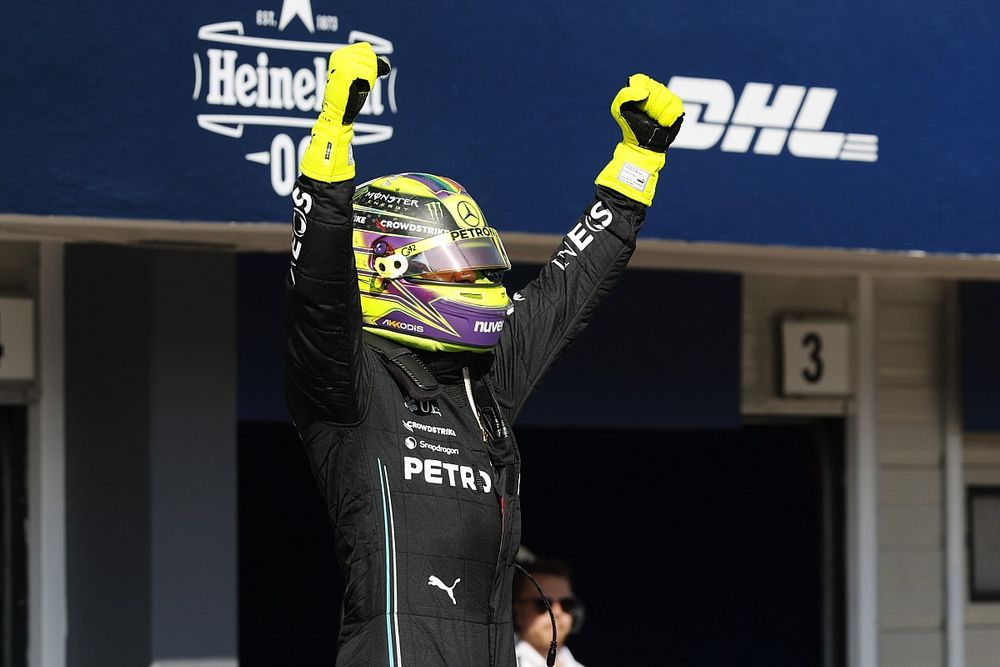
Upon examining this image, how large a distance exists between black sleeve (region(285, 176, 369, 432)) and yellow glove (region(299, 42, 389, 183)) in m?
0.02

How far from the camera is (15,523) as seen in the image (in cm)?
578

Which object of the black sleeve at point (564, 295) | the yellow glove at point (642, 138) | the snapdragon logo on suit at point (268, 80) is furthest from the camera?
the snapdragon logo on suit at point (268, 80)

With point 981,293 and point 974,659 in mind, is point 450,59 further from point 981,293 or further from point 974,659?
point 974,659

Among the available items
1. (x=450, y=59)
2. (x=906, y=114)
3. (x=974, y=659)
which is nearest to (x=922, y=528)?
(x=974, y=659)

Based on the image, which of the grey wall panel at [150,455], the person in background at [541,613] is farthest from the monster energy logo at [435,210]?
the grey wall panel at [150,455]

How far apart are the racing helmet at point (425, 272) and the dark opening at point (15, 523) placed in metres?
3.15

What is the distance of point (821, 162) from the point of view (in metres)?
5.55

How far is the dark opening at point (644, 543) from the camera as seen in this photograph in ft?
25.2

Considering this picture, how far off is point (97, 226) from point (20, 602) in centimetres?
159

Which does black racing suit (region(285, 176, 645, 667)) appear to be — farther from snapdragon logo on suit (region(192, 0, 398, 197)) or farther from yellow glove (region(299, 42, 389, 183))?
snapdragon logo on suit (region(192, 0, 398, 197))

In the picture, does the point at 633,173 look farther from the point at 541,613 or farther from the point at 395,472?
the point at 541,613

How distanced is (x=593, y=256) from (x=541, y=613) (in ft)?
8.59

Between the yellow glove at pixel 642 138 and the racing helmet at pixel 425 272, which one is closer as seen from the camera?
the racing helmet at pixel 425 272

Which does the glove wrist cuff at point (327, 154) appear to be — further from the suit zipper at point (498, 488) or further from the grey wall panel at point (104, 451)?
the grey wall panel at point (104, 451)
